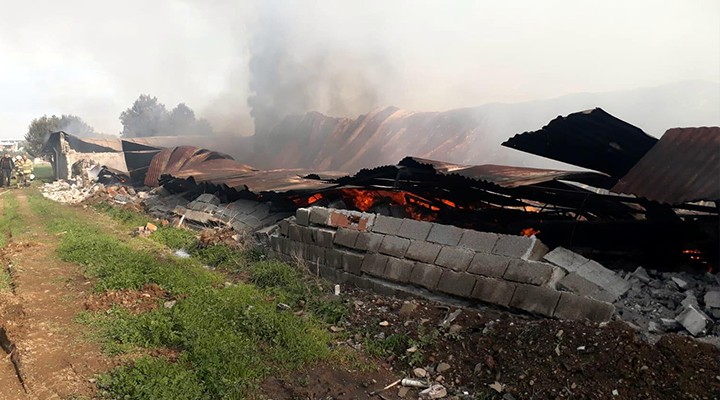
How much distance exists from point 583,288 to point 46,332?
18.2 feet

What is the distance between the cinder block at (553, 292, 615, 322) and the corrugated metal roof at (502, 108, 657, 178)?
1.78 meters

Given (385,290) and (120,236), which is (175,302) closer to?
(385,290)

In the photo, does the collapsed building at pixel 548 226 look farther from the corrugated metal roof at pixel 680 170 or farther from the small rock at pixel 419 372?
the small rock at pixel 419 372

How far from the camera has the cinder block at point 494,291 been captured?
4551mm

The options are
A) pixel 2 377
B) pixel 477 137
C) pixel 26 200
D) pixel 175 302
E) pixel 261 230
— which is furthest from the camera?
pixel 26 200

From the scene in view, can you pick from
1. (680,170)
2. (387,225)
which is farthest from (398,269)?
(680,170)

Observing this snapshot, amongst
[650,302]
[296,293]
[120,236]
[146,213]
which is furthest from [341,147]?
[650,302]

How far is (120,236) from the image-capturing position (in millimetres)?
9508

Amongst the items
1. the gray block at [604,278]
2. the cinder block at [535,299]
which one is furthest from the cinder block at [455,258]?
the gray block at [604,278]

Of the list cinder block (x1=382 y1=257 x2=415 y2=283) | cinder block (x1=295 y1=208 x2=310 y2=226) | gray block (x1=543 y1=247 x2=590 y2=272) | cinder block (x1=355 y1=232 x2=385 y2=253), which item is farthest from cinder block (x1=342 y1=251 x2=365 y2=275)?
gray block (x1=543 y1=247 x2=590 y2=272)

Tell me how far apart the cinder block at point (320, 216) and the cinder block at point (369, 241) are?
2.33 ft

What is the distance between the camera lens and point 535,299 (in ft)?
14.3

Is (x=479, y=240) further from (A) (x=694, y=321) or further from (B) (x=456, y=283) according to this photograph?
(A) (x=694, y=321)

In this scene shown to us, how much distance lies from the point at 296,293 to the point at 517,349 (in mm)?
3078
